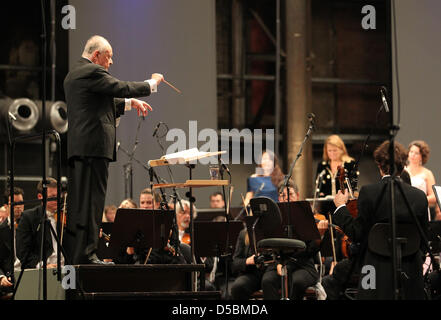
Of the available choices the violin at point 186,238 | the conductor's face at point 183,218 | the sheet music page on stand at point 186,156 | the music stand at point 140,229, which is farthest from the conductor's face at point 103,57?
the violin at point 186,238

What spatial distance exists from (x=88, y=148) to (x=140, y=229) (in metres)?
0.88

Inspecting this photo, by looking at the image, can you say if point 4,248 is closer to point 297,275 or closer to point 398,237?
point 297,275

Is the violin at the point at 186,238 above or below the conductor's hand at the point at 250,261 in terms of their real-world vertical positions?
above

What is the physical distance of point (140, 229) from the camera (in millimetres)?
5512

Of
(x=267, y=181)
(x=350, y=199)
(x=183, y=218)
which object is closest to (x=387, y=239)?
(x=350, y=199)

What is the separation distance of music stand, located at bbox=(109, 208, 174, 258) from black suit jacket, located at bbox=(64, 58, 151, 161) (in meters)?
0.60

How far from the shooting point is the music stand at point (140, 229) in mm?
5453

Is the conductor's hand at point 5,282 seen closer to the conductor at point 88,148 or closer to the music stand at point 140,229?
the music stand at point 140,229

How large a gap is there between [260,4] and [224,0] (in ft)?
2.17

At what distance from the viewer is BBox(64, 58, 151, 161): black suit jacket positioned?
16.2 ft

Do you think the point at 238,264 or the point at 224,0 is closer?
the point at 238,264

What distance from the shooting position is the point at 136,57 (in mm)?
8844

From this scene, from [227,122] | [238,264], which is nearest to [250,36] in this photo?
[227,122]
